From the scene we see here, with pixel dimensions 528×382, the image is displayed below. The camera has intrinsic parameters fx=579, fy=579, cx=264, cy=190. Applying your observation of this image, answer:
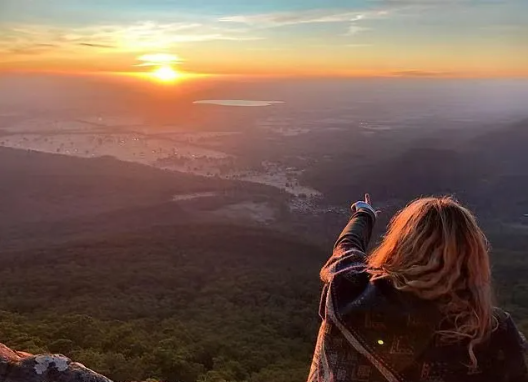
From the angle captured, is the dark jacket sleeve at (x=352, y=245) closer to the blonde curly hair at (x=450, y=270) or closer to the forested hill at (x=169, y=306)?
the blonde curly hair at (x=450, y=270)

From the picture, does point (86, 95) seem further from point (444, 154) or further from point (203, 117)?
point (444, 154)

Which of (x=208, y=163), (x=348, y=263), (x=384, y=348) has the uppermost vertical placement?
(x=348, y=263)

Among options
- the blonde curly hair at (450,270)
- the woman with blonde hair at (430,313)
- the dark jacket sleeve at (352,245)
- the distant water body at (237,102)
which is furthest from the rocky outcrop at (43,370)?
the distant water body at (237,102)

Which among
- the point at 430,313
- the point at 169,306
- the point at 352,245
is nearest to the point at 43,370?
the point at 352,245

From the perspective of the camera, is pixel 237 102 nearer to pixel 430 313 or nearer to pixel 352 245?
pixel 352 245

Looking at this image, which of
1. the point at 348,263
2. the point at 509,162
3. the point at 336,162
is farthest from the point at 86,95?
the point at 348,263
